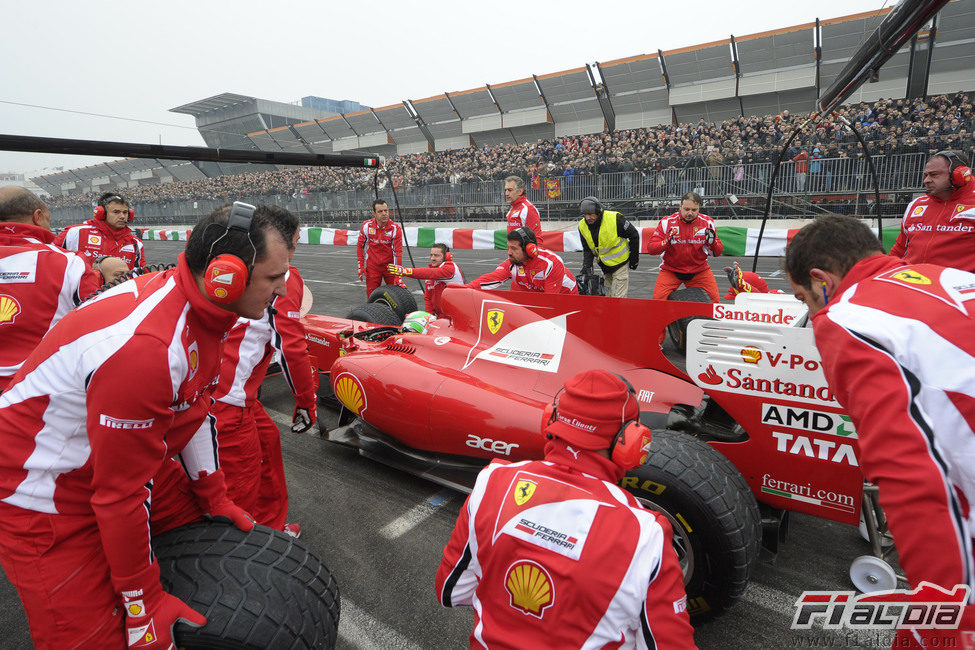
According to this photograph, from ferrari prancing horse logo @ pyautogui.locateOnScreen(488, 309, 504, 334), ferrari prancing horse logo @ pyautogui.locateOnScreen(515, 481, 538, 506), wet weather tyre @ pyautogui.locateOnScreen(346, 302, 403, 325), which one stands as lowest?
wet weather tyre @ pyautogui.locateOnScreen(346, 302, 403, 325)

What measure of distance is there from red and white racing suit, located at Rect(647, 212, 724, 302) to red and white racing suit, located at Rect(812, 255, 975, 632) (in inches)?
181

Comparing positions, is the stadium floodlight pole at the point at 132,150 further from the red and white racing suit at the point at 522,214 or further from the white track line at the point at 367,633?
the red and white racing suit at the point at 522,214

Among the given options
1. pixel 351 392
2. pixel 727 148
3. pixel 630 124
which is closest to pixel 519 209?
pixel 351 392

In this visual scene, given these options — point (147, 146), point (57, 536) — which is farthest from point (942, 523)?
point (147, 146)

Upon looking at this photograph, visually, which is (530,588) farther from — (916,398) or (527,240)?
(527,240)

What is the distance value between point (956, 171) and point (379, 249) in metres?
6.76

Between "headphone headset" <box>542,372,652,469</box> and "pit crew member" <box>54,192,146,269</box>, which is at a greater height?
"pit crew member" <box>54,192,146,269</box>

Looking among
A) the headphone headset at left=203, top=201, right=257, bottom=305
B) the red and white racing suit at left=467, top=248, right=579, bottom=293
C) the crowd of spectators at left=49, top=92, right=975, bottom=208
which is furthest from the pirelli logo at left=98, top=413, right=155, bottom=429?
the crowd of spectators at left=49, top=92, right=975, bottom=208

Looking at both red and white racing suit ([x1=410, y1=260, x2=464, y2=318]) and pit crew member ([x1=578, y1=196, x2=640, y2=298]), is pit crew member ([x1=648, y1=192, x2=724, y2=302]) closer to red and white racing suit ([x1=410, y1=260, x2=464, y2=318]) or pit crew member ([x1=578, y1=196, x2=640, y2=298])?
pit crew member ([x1=578, y1=196, x2=640, y2=298])

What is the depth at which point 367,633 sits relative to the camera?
241cm

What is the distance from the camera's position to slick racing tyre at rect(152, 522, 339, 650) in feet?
4.89

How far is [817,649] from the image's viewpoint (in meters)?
2.26

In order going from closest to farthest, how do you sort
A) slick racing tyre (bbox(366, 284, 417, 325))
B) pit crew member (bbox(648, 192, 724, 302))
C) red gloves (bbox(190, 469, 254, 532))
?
red gloves (bbox(190, 469, 254, 532)) → pit crew member (bbox(648, 192, 724, 302)) → slick racing tyre (bbox(366, 284, 417, 325))

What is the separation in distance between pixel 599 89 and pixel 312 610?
25273 millimetres
